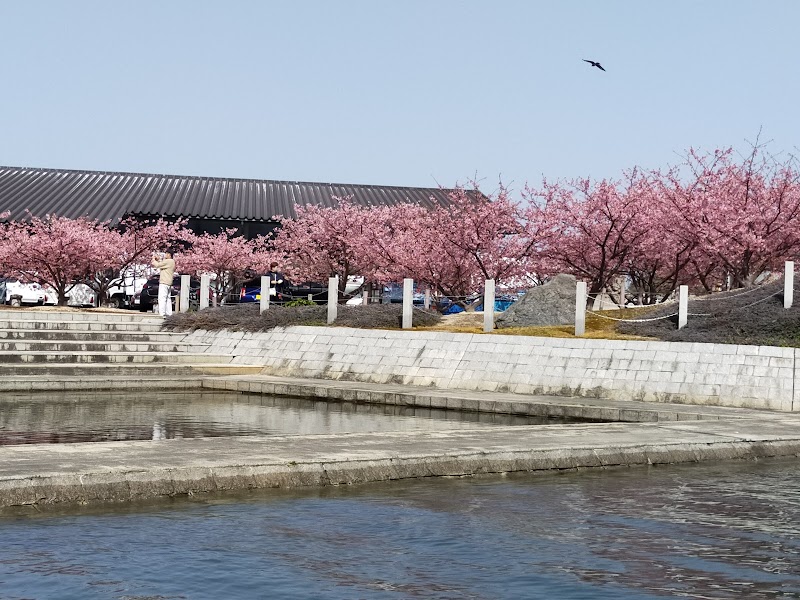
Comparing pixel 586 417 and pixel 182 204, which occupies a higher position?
pixel 182 204

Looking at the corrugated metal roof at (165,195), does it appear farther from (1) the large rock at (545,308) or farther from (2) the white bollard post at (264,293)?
(1) the large rock at (545,308)

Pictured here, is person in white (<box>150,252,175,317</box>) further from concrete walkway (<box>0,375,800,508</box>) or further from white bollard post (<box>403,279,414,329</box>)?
concrete walkway (<box>0,375,800,508</box>)

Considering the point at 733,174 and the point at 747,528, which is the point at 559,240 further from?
the point at 747,528

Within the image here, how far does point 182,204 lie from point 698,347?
118 ft

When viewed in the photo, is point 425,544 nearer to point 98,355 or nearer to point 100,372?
point 100,372

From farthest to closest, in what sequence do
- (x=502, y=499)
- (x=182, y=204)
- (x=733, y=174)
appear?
(x=182, y=204), (x=733, y=174), (x=502, y=499)

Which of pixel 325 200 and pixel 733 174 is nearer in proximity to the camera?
pixel 733 174

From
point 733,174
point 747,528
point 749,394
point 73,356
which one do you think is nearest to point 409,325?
point 73,356

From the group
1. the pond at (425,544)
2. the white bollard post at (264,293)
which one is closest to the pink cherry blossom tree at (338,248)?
the white bollard post at (264,293)

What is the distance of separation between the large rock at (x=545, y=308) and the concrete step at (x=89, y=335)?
8410mm

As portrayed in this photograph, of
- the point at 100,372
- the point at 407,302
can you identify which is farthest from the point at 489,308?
the point at 100,372

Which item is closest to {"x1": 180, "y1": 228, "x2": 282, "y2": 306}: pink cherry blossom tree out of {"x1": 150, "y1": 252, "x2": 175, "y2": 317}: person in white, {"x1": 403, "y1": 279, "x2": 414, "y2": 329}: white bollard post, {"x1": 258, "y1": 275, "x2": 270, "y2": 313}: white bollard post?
{"x1": 150, "y1": 252, "x2": 175, "y2": 317}: person in white

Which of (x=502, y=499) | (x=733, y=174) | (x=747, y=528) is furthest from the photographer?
(x=733, y=174)

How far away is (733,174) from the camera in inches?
1303
